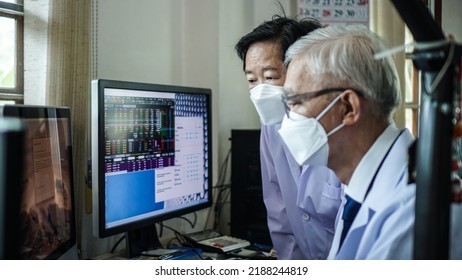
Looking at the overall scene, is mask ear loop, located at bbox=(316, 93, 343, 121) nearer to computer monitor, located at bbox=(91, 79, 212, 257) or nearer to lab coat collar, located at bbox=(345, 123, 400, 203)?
lab coat collar, located at bbox=(345, 123, 400, 203)

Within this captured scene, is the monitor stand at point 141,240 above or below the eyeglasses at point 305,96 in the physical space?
below

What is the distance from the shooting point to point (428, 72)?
60cm

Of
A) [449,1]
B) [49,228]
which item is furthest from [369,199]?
[449,1]

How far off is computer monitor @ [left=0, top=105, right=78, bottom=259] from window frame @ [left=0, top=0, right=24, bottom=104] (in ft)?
1.53

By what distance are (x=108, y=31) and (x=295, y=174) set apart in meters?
0.81

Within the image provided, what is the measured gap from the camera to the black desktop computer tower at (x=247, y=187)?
1.90m

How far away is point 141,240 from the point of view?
1493 mm

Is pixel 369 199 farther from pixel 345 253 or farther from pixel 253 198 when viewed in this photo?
pixel 253 198

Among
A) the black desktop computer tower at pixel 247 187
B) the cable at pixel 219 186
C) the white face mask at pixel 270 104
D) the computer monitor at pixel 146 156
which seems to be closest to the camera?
the computer monitor at pixel 146 156

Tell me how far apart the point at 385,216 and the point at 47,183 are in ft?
2.31

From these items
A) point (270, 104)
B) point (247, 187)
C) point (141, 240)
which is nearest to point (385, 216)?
point (270, 104)

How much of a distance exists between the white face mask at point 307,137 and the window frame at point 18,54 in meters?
0.92

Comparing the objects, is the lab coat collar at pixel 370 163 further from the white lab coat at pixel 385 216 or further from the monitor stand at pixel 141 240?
the monitor stand at pixel 141 240

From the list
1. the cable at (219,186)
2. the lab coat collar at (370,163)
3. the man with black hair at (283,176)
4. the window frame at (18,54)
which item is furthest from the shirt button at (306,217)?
the window frame at (18,54)
